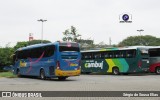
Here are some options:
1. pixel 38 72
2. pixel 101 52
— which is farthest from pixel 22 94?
pixel 101 52

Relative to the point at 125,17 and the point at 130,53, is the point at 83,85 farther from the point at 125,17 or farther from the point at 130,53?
the point at 125,17

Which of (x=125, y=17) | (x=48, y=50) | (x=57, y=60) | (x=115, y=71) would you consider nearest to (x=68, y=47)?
(x=57, y=60)

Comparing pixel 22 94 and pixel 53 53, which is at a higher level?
pixel 53 53

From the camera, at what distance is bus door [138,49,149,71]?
36.8 m

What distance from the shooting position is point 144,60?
3700 cm

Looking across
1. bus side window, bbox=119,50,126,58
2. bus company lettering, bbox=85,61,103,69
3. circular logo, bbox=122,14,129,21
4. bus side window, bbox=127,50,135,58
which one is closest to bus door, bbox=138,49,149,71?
bus side window, bbox=127,50,135,58

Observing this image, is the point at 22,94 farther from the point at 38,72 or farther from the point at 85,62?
the point at 85,62

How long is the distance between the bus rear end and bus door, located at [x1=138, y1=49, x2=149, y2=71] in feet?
29.8

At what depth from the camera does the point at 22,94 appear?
607 inches

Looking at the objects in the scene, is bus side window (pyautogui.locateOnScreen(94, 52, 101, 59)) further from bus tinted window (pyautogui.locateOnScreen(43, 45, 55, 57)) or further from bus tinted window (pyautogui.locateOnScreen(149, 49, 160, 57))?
bus tinted window (pyautogui.locateOnScreen(43, 45, 55, 57))

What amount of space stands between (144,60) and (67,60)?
10497 millimetres

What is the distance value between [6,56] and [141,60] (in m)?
25.4

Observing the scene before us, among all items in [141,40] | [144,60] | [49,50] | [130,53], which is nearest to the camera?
[49,50]

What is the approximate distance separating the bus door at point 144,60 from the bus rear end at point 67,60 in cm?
909
